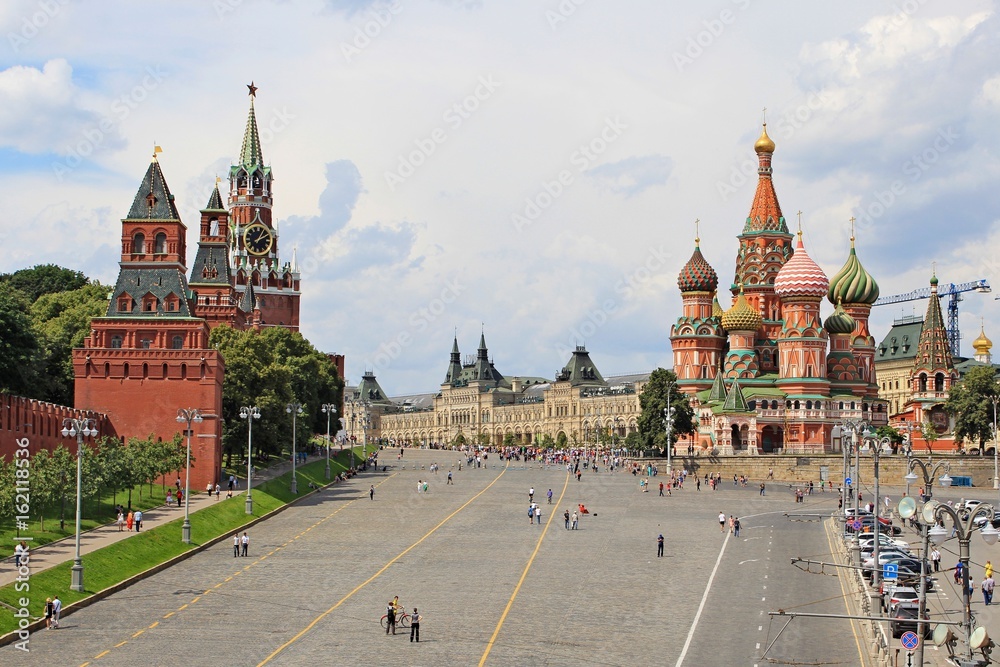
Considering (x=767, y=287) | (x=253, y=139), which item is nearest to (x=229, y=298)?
(x=253, y=139)

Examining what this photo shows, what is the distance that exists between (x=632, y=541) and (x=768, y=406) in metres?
69.9

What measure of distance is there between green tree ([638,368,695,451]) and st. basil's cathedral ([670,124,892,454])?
15.9ft

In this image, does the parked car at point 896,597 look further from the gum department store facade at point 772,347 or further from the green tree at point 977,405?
the gum department store facade at point 772,347

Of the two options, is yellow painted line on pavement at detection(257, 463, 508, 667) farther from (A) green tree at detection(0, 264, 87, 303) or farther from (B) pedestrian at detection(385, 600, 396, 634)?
(A) green tree at detection(0, 264, 87, 303)

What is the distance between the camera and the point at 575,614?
45.3 meters

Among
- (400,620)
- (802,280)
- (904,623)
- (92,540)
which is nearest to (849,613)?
(904,623)

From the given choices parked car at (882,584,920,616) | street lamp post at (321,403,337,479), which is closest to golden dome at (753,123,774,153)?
street lamp post at (321,403,337,479)

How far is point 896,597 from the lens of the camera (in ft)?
152

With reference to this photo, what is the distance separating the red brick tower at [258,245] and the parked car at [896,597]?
114661 millimetres

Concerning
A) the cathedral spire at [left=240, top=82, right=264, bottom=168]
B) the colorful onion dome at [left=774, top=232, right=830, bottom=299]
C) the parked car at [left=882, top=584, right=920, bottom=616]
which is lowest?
the parked car at [left=882, top=584, right=920, bottom=616]

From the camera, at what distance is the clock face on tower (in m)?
157

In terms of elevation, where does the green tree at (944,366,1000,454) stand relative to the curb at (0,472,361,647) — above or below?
above

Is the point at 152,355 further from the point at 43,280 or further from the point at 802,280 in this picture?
the point at 802,280

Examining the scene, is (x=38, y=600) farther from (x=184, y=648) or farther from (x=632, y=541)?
(x=632, y=541)
